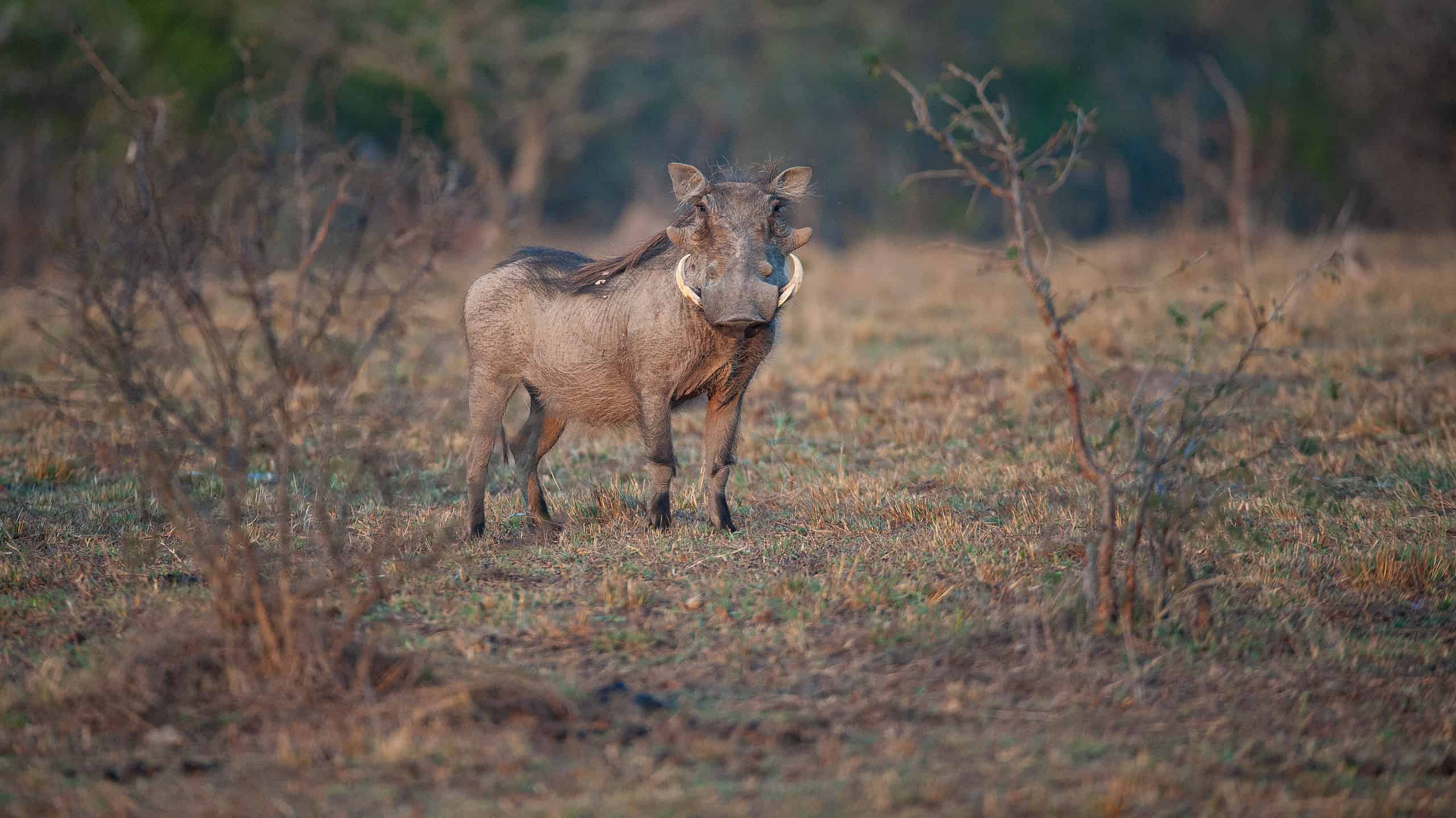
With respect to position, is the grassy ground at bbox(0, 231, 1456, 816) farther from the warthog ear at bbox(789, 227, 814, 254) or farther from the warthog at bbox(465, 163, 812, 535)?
the warthog ear at bbox(789, 227, 814, 254)

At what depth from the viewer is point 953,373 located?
822 cm

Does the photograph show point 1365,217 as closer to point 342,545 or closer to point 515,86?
point 515,86

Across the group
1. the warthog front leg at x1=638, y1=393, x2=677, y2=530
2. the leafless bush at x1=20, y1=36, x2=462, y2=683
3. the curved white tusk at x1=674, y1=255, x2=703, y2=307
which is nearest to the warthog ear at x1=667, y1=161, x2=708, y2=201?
the curved white tusk at x1=674, y1=255, x2=703, y2=307

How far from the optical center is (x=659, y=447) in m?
4.87

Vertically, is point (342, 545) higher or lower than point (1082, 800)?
higher

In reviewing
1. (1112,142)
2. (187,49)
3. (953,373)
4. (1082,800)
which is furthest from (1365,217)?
(1082,800)

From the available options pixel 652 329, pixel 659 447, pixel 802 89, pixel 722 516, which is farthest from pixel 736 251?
pixel 802 89

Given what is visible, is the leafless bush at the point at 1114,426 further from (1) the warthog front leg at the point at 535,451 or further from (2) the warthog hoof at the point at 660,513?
(1) the warthog front leg at the point at 535,451

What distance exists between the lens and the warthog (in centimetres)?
467

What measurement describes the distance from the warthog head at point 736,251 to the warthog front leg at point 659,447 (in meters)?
0.38

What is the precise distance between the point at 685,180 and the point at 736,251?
1.65 ft

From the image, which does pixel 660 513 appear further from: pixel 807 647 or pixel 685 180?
pixel 807 647

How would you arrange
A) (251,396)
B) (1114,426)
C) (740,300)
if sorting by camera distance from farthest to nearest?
(740,300), (1114,426), (251,396)

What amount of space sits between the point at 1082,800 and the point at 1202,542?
2.19 m
